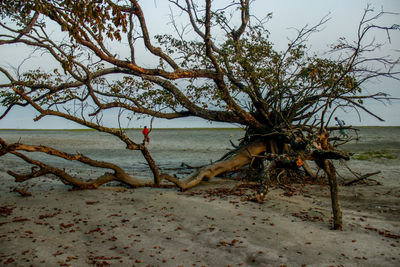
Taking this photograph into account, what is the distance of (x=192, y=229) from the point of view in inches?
224

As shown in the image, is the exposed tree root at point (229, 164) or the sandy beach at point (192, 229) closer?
the sandy beach at point (192, 229)

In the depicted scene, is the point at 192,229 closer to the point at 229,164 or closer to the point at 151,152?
the point at 229,164

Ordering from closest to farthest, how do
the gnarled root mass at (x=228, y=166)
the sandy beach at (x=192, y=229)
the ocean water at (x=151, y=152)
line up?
the sandy beach at (x=192, y=229) < the gnarled root mass at (x=228, y=166) < the ocean water at (x=151, y=152)

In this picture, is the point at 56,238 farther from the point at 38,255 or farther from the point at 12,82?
the point at 12,82

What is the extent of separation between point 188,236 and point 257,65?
6152 millimetres

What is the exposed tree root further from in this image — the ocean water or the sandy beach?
the ocean water

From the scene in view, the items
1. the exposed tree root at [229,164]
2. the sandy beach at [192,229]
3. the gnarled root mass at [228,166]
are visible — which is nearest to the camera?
the sandy beach at [192,229]

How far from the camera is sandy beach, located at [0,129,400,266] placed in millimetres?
4570

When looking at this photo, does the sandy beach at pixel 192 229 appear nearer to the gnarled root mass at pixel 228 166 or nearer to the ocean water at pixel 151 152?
the gnarled root mass at pixel 228 166

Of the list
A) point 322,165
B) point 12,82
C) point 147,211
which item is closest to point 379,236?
point 322,165

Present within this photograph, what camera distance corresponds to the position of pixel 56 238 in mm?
5258

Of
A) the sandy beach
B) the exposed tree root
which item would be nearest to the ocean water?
the exposed tree root

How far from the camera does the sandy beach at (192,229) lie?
15.0 feet

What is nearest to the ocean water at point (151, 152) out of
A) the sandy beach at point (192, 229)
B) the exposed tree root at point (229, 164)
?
the exposed tree root at point (229, 164)
